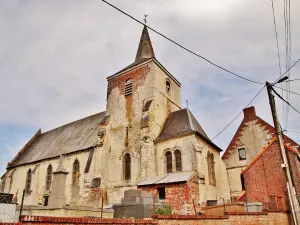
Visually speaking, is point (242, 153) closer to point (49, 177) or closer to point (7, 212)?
point (49, 177)

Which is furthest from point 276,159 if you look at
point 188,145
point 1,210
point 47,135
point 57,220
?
point 47,135

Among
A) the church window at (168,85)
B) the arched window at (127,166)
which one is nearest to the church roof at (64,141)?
the arched window at (127,166)

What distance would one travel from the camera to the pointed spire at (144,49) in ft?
85.4

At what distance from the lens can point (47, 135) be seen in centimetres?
3397

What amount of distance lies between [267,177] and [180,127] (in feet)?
24.2

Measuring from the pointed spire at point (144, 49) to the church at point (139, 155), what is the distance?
0.36 ft

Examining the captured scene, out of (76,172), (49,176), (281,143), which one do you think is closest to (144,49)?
(76,172)

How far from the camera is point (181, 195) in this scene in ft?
51.9

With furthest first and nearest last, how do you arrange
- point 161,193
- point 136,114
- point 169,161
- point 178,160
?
point 136,114, point 169,161, point 178,160, point 161,193

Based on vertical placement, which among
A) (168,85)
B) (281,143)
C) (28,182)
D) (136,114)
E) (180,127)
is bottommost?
(281,143)

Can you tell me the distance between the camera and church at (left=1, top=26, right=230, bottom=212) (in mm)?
17125

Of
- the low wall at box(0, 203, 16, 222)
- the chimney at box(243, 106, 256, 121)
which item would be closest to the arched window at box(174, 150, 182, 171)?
the chimney at box(243, 106, 256, 121)

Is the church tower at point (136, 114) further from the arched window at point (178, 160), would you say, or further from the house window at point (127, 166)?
the arched window at point (178, 160)

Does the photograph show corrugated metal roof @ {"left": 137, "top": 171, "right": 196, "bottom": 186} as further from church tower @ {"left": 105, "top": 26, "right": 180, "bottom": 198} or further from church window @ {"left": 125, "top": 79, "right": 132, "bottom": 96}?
church window @ {"left": 125, "top": 79, "right": 132, "bottom": 96}
